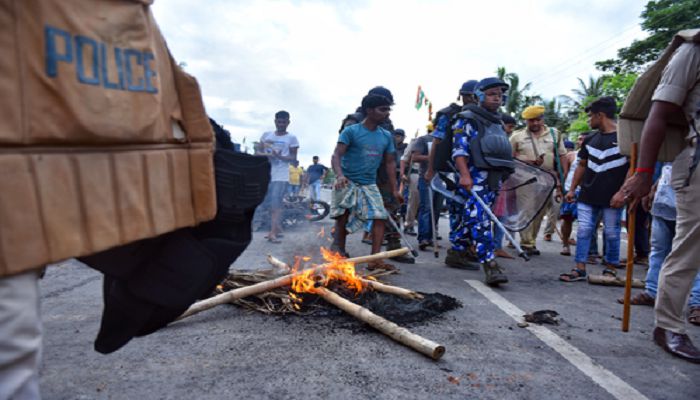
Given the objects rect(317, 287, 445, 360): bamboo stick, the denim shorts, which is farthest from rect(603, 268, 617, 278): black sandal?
the denim shorts

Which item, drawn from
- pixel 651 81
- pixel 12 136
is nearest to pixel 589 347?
pixel 651 81

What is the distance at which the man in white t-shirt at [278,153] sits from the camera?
26.2 ft

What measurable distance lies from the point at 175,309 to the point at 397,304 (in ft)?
7.52

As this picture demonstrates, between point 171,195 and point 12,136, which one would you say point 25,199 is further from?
point 171,195

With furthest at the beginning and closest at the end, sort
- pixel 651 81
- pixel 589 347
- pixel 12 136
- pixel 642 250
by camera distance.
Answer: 1. pixel 642 250
2. pixel 651 81
3. pixel 589 347
4. pixel 12 136

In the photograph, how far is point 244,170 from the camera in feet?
4.91

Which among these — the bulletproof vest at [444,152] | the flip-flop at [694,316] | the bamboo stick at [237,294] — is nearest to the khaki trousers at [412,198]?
the bulletproof vest at [444,152]

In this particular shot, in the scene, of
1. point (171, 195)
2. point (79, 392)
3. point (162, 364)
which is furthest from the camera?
point (162, 364)

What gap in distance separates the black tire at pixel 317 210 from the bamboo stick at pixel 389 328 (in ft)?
28.2

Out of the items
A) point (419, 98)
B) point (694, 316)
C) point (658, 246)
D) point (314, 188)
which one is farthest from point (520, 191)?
point (419, 98)

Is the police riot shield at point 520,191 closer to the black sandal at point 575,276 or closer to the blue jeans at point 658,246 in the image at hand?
the black sandal at point 575,276

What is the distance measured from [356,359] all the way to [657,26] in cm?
3226

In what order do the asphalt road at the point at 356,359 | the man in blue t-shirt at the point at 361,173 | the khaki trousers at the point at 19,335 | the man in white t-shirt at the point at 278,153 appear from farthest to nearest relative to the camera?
1. the man in white t-shirt at the point at 278,153
2. the man in blue t-shirt at the point at 361,173
3. the asphalt road at the point at 356,359
4. the khaki trousers at the point at 19,335

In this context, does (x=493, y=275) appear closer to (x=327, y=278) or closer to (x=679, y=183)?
(x=327, y=278)
